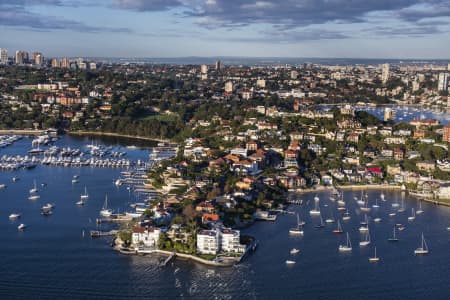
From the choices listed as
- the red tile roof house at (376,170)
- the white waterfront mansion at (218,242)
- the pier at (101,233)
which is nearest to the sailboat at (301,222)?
the white waterfront mansion at (218,242)

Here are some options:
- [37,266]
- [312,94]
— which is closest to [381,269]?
[37,266]

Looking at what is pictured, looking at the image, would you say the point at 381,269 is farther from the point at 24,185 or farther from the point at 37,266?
Answer: the point at 24,185

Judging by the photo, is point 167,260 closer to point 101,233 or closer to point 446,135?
point 101,233

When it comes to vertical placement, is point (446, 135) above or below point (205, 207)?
above

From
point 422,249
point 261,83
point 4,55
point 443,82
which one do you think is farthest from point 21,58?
point 422,249

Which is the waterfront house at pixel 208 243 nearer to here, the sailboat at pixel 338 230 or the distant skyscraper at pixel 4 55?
the sailboat at pixel 338 230

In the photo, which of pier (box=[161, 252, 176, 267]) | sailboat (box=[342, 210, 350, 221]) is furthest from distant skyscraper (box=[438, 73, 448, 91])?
pier (box=[161, 252, 176, 267])

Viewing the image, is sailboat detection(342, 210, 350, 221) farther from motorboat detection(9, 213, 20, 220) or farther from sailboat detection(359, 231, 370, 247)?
motorboat detection(9, 213, 20, 220)

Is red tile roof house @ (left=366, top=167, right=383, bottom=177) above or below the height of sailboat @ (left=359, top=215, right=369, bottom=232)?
above
